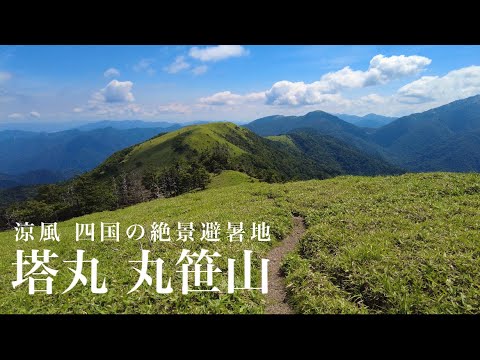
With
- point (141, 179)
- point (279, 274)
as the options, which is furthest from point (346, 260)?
point (141, 179)

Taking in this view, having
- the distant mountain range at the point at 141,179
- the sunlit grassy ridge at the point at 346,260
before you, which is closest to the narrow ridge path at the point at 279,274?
the sunlit grassy ridge at the point at 346,260

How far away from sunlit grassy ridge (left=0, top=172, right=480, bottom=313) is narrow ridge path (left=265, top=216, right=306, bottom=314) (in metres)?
0.35

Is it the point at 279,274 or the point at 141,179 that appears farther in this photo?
the point at 141,179

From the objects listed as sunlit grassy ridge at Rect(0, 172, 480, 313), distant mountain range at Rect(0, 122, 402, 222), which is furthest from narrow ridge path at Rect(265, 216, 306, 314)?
distant mountain range at Rect(0, 122, 402, 222)

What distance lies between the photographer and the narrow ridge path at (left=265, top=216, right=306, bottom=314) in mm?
9109

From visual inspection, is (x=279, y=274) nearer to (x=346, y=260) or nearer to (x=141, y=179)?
(x=346, y=260)

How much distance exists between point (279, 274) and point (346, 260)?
8.37 ft

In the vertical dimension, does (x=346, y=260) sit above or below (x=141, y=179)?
below

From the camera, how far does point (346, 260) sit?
10758 mm

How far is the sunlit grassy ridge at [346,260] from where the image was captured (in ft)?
27.9

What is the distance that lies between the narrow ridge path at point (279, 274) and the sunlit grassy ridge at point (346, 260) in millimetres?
348
